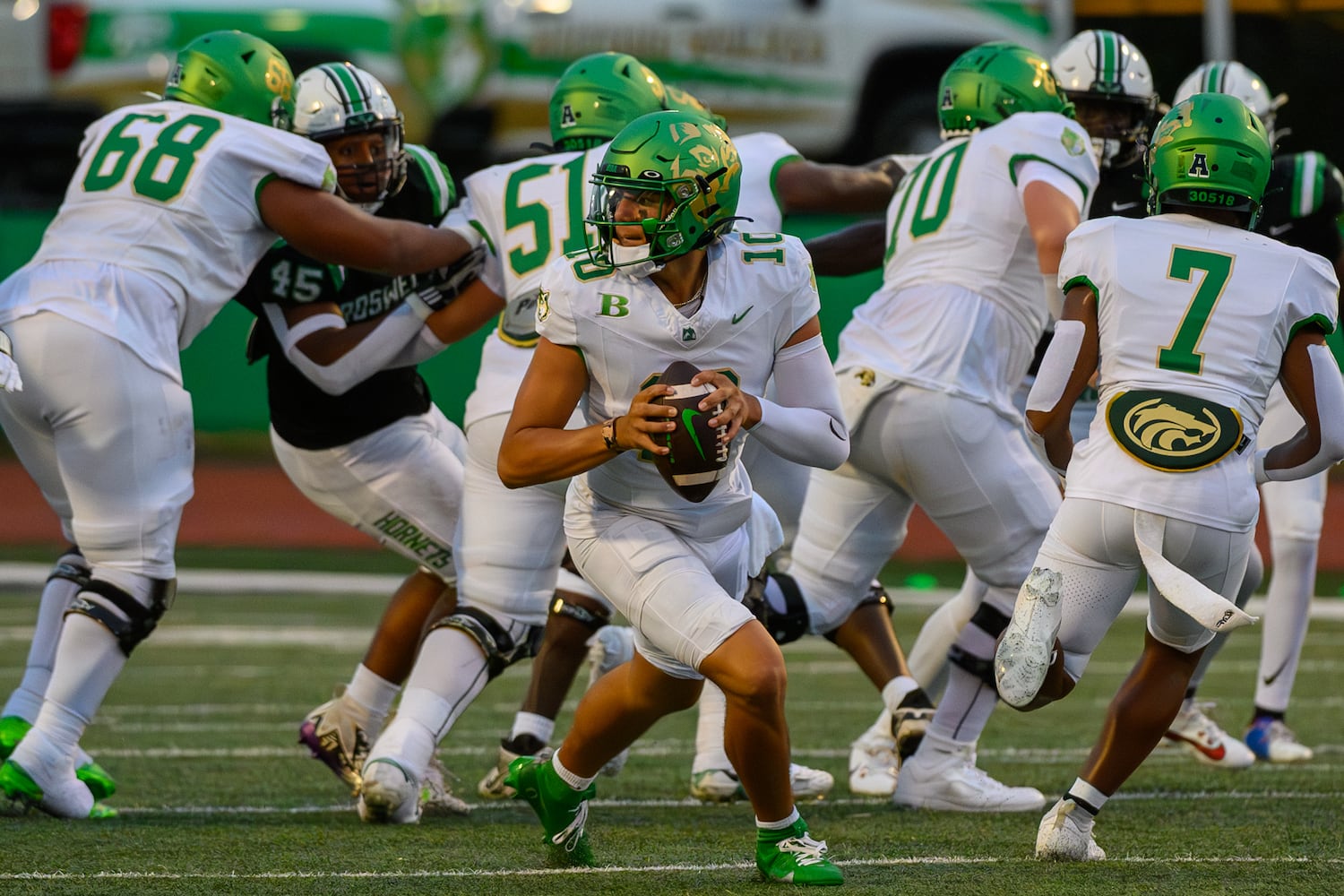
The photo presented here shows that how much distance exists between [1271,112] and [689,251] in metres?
3.03

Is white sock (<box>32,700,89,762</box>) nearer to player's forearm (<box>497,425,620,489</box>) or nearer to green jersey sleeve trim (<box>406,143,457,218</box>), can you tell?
player's forearm (<box>497,425,620,489</box>)

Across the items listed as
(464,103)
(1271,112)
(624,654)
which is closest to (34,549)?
(464,103)

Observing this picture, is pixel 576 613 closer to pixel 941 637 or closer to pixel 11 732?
pixel 941 637

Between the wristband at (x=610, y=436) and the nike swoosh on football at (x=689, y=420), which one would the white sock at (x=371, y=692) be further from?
the nike swoosh on football at (x=689, y=420)

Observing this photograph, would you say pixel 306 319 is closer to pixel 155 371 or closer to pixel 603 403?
pixel 155 371

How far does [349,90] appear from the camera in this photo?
528 centimetres

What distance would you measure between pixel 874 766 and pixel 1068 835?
4.65ft

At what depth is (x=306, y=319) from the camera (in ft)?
17.4

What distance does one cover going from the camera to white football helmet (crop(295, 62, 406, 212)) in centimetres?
527

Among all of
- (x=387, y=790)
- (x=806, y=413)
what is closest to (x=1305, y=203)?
(x=806, y=413)

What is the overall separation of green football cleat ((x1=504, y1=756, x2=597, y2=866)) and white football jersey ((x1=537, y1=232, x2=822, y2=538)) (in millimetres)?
542

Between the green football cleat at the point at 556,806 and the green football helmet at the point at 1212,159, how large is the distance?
6.07 ft

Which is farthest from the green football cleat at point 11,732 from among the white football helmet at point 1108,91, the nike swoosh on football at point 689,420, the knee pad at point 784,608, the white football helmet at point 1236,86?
the white football helmet at point 1236,86

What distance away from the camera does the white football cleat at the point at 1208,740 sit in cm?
593
